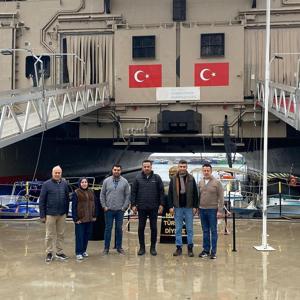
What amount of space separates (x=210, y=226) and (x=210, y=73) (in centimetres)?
1485

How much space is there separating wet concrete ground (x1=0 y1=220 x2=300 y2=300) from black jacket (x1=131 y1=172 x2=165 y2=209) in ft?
3.27

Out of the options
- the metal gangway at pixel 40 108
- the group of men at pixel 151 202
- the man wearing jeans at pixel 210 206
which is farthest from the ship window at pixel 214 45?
the man wearing jeans at pixel 210 206

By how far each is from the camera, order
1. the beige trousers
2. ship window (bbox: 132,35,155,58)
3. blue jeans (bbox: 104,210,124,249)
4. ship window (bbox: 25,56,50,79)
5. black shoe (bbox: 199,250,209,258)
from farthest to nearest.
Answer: ship window (bbox: 25,56,50,79) < ship window (bbox: 132,35,155,58) < blue jeans (bbox: 104,210,124,249) < black shoe (bbox: 199,250,209,258) < the beige trousers

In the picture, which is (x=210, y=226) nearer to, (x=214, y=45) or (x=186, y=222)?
(x=186, y=222)

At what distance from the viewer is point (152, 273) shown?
8.16 metres

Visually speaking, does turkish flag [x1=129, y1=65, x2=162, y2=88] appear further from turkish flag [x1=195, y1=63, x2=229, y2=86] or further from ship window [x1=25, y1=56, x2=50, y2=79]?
ship window [x1=25, y1=56, x2=50, y2=79]

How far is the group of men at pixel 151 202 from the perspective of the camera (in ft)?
30.1

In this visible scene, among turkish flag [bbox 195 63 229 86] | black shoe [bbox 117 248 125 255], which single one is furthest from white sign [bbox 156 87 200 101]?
black shoe [bbox 117 248 125 255]

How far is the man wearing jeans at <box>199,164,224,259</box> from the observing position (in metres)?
9.25

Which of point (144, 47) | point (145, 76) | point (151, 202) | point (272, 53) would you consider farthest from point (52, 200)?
point (272, 53)

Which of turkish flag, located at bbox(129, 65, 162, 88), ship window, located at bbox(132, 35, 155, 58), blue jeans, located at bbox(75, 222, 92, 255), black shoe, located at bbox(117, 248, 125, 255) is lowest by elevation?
black shoe, located at bbox(117, 248, 125, 255)

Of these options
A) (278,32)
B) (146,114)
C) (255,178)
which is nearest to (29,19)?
(146,114)

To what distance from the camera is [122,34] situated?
930 inches

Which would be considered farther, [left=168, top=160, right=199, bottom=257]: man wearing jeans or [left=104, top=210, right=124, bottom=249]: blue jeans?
[left=104, top=210, right=124, bottom=249]: blue jeans
